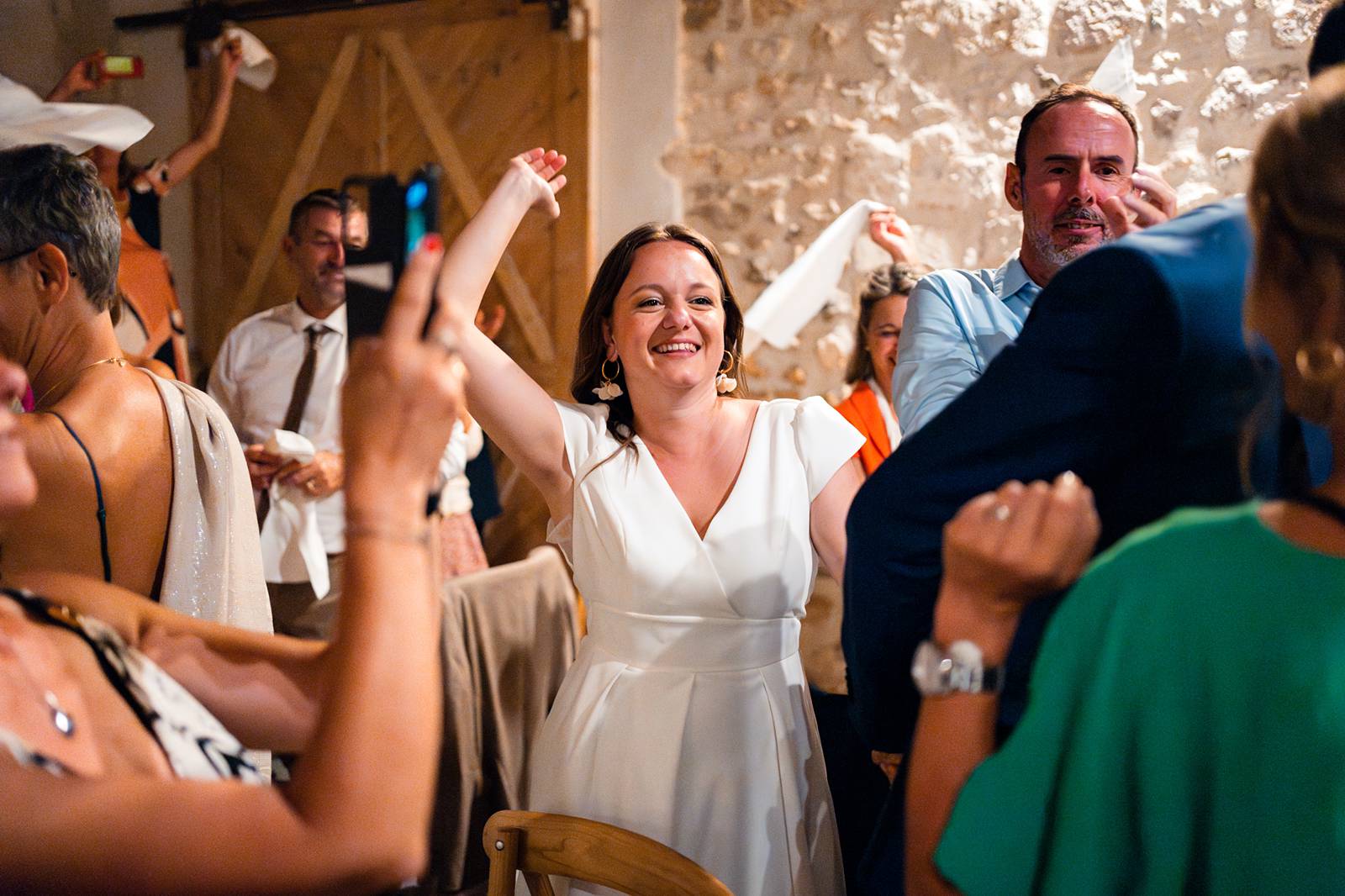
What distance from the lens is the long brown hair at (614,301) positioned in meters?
1.92

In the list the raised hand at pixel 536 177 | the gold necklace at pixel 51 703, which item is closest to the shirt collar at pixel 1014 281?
the raised hand at pixel 536 177

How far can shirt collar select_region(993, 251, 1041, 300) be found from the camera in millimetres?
1913

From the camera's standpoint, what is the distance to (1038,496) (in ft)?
2.38

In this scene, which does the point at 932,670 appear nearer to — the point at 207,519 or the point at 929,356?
the point at 929,356

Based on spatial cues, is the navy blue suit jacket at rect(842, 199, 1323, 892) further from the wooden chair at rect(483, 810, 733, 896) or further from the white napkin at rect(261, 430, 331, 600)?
the white napkin at rect(261, 430, 331, 600)

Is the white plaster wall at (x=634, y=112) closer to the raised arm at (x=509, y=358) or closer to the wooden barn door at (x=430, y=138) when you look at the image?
the wooden barn door at (x=430, y=138)

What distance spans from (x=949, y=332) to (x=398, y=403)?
135 centimetres

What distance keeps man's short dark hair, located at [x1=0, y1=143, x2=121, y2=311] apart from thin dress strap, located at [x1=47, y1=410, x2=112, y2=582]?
19cm

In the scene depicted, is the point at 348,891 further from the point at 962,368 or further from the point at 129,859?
the point at 962,368

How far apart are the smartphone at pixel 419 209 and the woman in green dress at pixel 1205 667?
0.42 meters

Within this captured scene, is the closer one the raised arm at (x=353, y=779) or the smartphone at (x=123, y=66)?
the raised arm at (x=353, y=779)

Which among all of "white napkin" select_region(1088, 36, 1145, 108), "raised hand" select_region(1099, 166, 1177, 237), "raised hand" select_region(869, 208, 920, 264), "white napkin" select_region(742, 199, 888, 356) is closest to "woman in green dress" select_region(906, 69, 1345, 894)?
"raised hand" select_region(1099, 166, 1177, 237)

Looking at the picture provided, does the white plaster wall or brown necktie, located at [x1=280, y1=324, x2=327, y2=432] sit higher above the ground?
the white plaster wall

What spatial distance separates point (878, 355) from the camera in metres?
3.17
